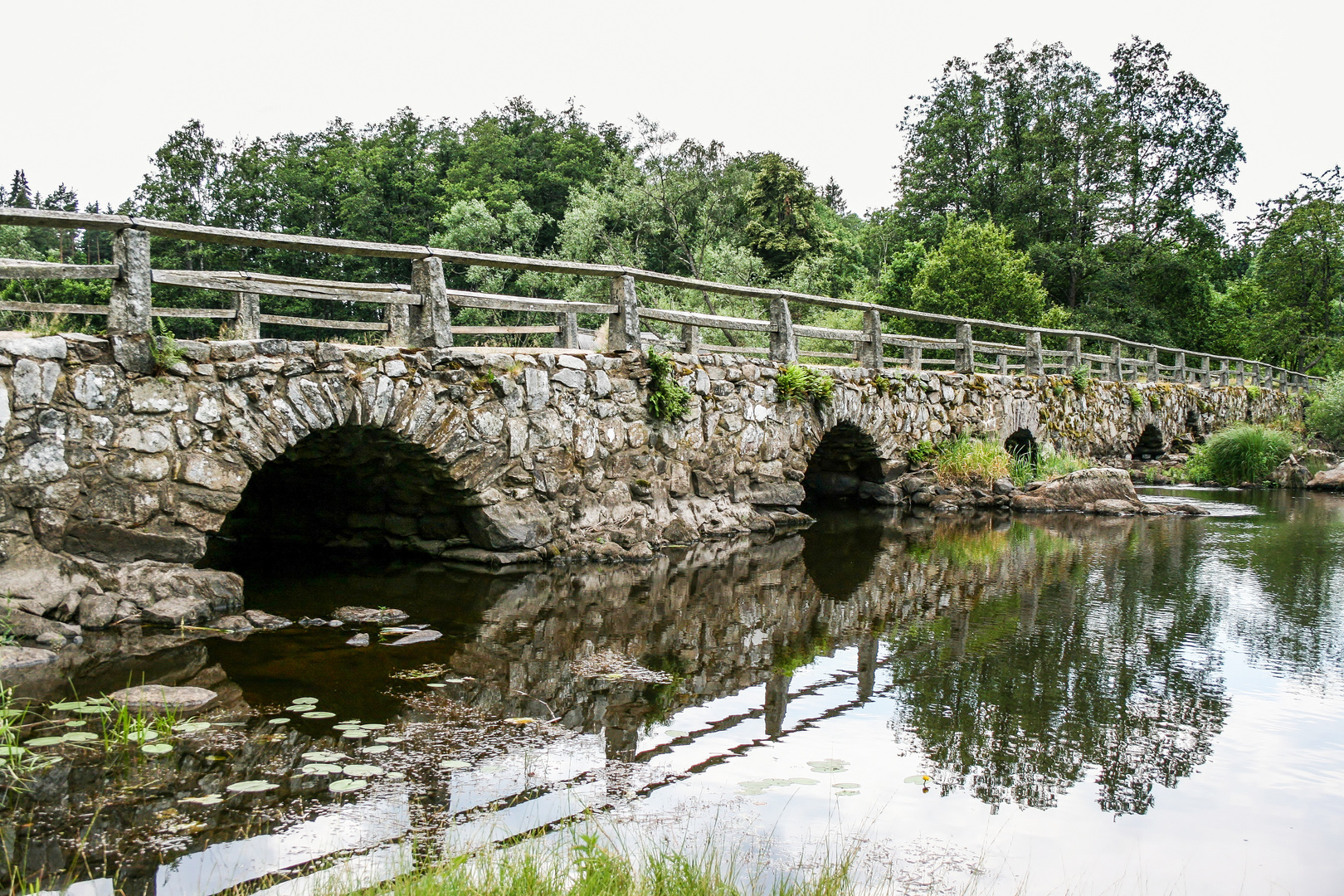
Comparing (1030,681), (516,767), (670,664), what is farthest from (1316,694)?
(516,767)

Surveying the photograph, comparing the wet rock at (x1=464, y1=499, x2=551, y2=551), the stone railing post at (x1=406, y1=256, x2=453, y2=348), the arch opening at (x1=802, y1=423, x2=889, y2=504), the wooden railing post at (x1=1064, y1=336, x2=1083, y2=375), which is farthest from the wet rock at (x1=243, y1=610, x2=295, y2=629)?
the wooden railing post at (x1=1064, y1=336, x2=1083, y2=375)

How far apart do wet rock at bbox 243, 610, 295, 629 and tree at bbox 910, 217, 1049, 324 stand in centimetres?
2443

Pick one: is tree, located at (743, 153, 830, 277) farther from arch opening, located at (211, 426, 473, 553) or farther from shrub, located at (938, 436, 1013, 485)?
arch opening, located at (211, 426, 473, 553)

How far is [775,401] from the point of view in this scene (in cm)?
1259

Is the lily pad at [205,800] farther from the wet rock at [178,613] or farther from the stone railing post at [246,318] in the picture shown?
the stone railing post at [246,318]

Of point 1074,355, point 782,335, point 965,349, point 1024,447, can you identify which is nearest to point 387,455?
point 782,335

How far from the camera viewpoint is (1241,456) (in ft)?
67.4

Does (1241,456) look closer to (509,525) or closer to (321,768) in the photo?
(509,525)

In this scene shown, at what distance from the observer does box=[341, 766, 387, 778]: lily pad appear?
4203mm

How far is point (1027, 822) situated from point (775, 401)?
888 cm

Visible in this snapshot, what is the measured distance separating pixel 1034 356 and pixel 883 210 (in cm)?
2842

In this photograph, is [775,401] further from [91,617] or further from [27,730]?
[27,730]

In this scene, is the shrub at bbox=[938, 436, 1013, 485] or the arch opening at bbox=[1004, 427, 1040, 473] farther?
the arch opening at bbox=[1004, 427, 1040, 473]

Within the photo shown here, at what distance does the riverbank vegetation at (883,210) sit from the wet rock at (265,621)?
25394 millimetres
